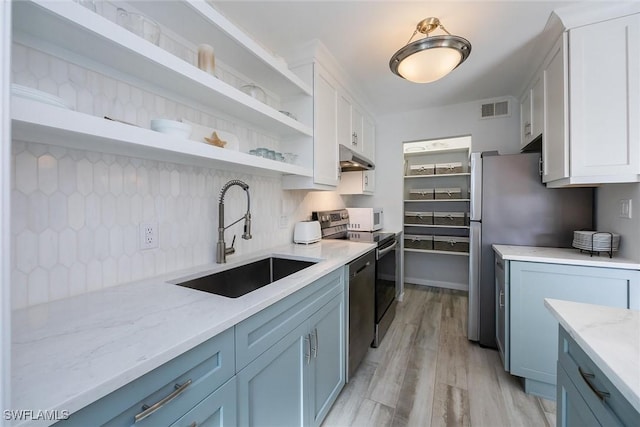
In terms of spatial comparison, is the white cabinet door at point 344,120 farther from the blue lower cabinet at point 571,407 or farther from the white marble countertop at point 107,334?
the blue lower cabinet at point 571,407

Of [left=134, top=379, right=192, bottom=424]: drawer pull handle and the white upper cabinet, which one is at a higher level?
the white upper cabinet

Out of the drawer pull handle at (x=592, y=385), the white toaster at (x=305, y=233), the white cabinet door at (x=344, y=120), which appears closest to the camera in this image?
the drawer pull handle at (x=592, y=385)

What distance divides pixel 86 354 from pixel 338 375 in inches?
56.5

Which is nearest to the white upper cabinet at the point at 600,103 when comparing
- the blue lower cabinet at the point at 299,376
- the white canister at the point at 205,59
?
the blue lower cabinet at the point at 299,376

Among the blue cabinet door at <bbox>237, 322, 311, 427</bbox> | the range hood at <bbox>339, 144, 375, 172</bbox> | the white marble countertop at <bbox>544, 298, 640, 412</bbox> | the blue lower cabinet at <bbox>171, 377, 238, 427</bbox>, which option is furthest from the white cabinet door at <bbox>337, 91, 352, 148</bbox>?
the blue lower cabinet at <bbox>171, 377, 238, 427</bbox>

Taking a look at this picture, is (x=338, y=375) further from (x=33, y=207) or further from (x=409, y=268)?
(x=409, y=268)

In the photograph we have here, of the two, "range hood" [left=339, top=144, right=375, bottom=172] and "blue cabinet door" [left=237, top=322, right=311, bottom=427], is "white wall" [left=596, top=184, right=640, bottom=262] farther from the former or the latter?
"blue cabinet door" [left=237, top=322, right=311, bottom=427]

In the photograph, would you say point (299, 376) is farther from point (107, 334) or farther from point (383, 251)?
point (383, 251)

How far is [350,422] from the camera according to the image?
1493 millimetres

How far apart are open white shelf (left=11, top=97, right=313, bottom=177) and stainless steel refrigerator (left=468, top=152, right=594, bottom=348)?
205 centimetres

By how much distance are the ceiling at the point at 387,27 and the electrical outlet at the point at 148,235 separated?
1.33 metres

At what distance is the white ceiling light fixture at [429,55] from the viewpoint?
143cm

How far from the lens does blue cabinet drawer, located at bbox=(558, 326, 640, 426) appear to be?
0.57 metres

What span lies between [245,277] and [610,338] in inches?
60.8
